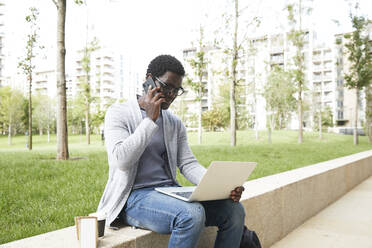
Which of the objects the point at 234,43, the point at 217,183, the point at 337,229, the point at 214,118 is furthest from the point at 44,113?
the point at 217,183

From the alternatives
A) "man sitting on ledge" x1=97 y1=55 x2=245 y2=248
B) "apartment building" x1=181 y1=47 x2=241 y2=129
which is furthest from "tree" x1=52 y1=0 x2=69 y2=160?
"man sitting on ledge" x1=97 y1=55 x2=245 y2=248

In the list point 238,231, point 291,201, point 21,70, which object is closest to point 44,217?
point 238,231

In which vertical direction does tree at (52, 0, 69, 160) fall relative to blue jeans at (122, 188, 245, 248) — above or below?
above

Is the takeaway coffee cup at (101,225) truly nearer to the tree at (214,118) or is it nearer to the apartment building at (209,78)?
the apartment building at (209,78)

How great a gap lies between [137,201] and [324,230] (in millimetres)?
2975

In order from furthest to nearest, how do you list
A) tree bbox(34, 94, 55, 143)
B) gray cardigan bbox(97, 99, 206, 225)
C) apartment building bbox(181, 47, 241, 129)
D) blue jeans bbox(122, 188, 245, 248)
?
tree bbox(34, 94, 55, 143) < apartment building bbox(181, 47, 241, 129) < gray cardigan bbox(97, 99, 206, 225) < blue jeans bbox(122, 188, 245, 248)

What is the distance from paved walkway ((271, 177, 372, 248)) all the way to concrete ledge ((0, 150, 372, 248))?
0.11m

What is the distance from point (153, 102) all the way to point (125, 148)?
0.35m

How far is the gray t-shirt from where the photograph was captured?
2.26 metres

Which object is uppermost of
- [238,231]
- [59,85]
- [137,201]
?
[59,85]

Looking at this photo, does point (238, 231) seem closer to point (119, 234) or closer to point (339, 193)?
point (119, 234)

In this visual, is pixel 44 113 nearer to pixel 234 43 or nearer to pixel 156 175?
pixel 234 43

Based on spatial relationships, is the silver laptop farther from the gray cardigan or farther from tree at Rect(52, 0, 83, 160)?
tree at Rect(52, 0, 83, 160)

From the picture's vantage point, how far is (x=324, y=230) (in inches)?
164
